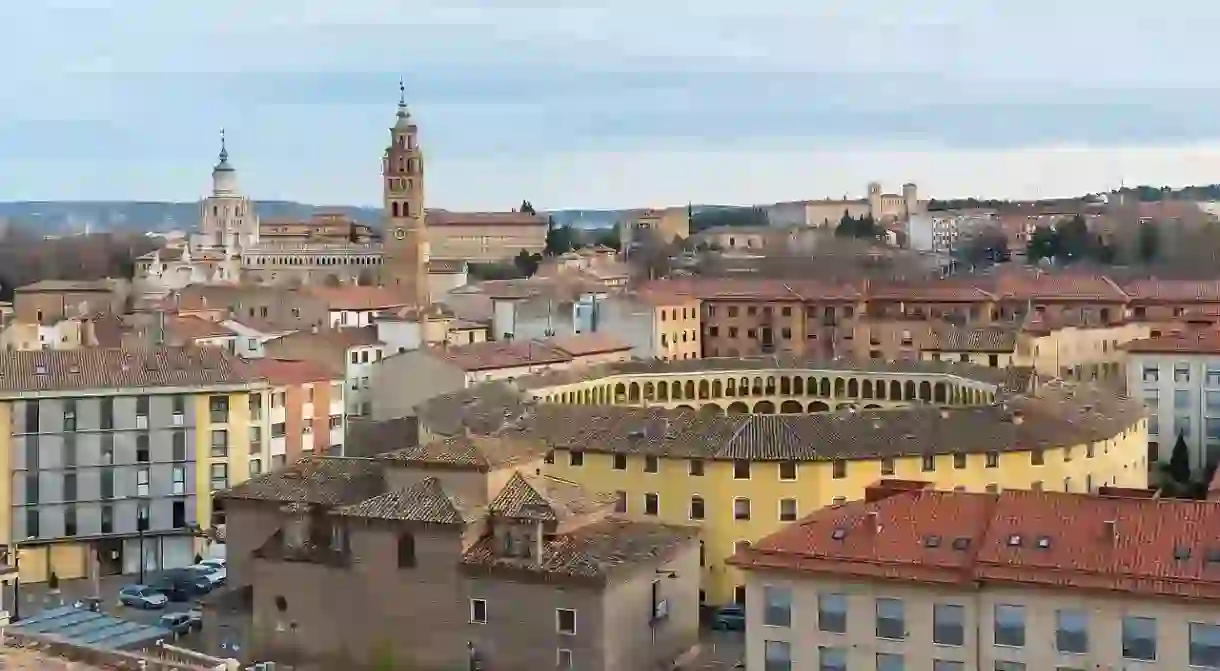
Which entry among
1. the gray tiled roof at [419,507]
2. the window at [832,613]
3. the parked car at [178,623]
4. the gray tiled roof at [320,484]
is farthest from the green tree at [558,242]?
the window at [832,613]

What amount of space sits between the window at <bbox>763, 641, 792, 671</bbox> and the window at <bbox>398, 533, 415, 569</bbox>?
10825mm

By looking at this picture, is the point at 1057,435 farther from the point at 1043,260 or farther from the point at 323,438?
the point at 1043,260

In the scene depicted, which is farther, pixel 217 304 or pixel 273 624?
pixel 217 304

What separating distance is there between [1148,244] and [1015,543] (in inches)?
5006

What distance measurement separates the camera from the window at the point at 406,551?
43500 mm

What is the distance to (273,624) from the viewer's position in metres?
45.8

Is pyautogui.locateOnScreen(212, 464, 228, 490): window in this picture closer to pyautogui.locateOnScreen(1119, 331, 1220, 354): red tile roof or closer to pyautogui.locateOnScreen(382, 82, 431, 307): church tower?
pyautogui.locateOnScreen(1119, 331, 1220, 354): red tile roof

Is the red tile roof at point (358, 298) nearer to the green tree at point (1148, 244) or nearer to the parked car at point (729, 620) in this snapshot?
the parked car at point (729, 620)

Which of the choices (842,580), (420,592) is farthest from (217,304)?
(842,580)

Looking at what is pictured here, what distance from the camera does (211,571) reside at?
5697 cm

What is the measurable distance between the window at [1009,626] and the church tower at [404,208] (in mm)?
104862

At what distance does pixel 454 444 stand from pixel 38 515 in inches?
723

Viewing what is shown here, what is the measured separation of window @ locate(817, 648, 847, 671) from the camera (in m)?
35.9

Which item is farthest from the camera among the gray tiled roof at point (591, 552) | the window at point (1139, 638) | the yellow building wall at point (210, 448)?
the yellow building wall at point (210, 448)
